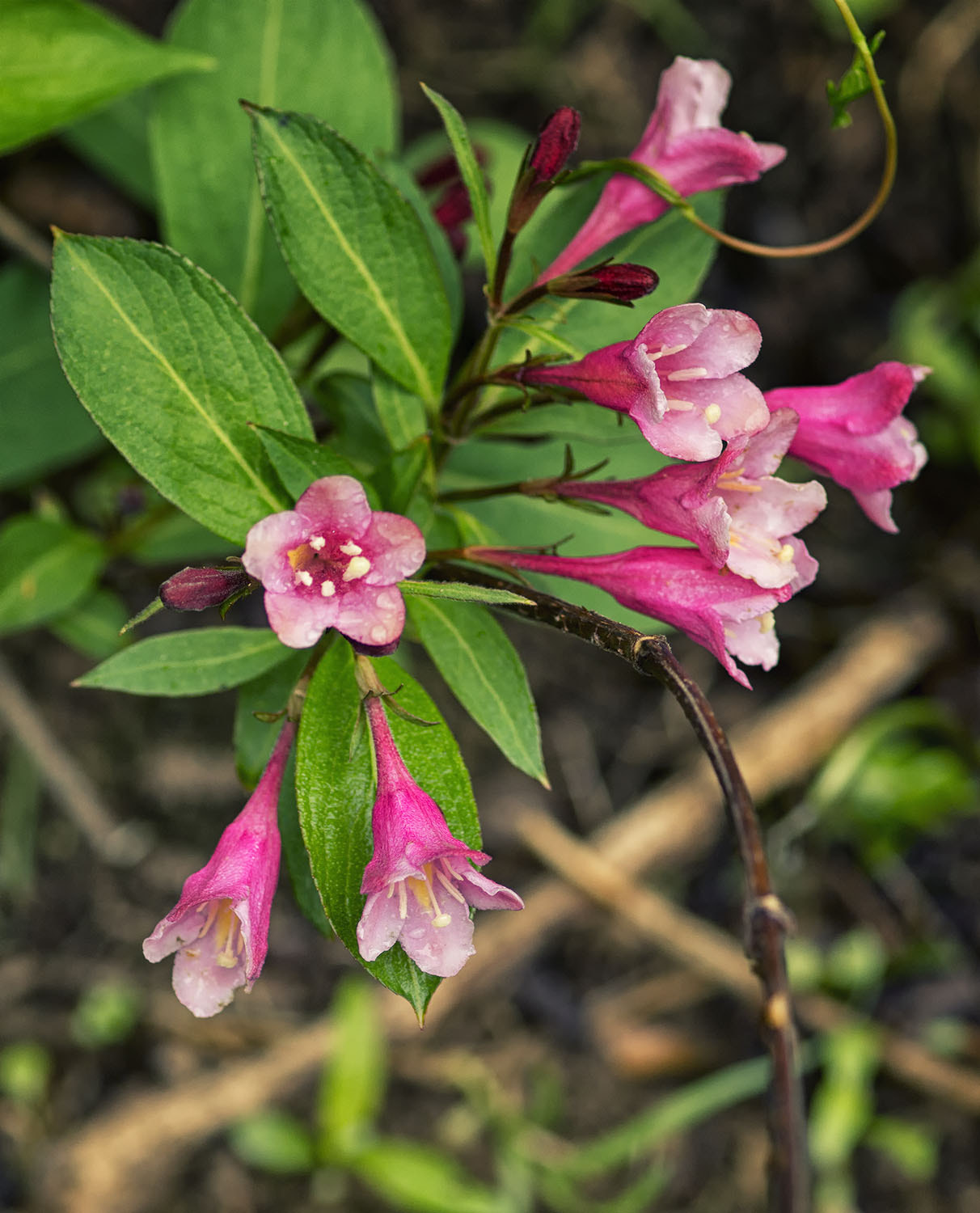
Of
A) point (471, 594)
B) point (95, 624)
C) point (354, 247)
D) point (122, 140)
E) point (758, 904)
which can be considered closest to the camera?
point (758, 904)

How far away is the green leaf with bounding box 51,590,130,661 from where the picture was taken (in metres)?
2.06

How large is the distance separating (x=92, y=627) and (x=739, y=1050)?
8.06ft

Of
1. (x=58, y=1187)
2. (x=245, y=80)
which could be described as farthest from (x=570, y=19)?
(x=58, y=1187)

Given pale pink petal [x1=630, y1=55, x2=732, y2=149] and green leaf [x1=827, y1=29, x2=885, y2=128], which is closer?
green leaf [x1=827, y1=29, x2=885, y2=128]

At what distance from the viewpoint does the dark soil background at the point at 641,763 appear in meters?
2.87

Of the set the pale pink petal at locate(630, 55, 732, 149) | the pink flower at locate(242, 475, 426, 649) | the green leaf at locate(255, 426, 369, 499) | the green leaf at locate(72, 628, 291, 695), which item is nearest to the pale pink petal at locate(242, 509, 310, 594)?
the pink flower at locate(242, 475, 426, 649)

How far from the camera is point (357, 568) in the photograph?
1.13 meters

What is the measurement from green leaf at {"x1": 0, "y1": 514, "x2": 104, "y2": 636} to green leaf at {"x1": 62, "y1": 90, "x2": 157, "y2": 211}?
83cm

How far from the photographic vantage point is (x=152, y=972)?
2.87 m

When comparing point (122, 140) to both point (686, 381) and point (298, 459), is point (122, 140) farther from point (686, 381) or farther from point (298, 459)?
point (686, 381)

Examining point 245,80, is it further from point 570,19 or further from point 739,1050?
point 739,1050

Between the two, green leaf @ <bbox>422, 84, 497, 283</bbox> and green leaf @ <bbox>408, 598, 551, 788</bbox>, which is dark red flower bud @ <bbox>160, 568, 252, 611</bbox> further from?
green leaf @ <bbox>422, 84, 497, 283</bbox>

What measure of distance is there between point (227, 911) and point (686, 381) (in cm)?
87

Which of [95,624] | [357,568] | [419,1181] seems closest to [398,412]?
[357,568]
